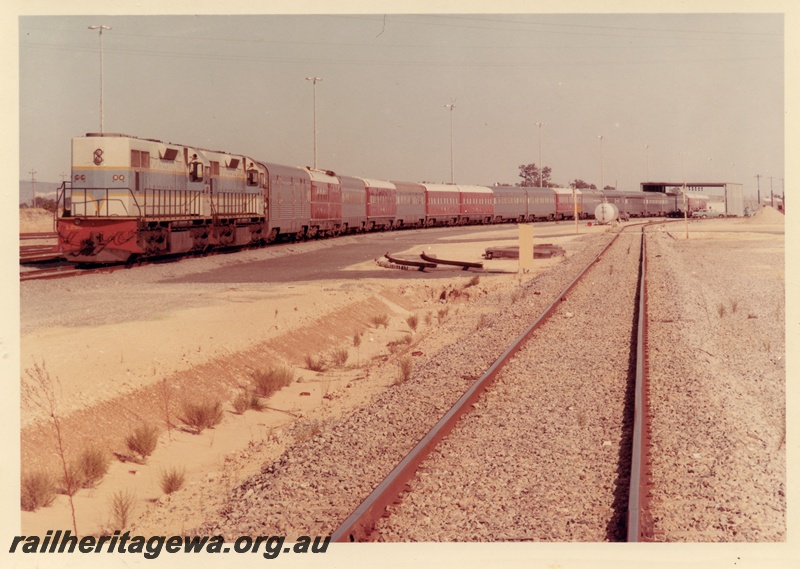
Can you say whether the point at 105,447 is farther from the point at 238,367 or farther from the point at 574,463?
the point at 574,463

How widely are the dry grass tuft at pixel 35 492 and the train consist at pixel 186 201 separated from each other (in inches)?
695

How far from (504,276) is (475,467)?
20606mm

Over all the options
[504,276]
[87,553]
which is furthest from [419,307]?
[87,553]

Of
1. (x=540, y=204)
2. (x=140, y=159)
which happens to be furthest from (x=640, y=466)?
(x=540, y=204)

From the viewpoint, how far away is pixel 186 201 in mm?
28297

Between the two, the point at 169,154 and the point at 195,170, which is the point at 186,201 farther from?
the point at 169,154

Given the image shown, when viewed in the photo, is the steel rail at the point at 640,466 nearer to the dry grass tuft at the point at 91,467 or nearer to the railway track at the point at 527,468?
the railway track at the point at 527,468

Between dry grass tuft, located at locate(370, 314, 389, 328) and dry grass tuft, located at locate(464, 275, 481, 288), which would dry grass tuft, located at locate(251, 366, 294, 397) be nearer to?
dry grass tuft, located at locate(370, 314, 389, 328)

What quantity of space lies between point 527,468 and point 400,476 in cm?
130

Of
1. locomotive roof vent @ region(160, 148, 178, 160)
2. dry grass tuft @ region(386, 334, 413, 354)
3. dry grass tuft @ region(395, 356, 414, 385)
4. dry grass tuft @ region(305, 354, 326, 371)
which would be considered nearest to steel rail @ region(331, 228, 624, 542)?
dry grass tuft @ region(395, 356, 414, 385)

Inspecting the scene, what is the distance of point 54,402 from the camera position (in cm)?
1017

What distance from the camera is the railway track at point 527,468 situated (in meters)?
6.09

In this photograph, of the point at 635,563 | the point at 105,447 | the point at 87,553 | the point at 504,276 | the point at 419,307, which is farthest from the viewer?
the point at 504,276

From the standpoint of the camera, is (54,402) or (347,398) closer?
(54,402)
